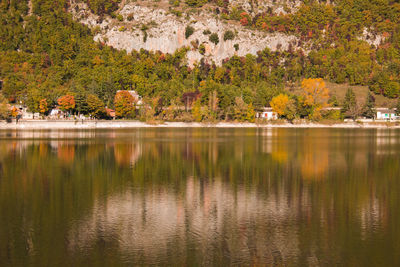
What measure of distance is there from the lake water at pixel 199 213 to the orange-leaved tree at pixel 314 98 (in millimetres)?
96798

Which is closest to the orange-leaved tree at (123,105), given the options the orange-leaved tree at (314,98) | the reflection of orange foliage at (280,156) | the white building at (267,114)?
the white building at (267,114)

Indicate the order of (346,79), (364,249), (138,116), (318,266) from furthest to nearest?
(346,79)
(138,116)
(364,249)
(318,266)

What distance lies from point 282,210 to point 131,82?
15359 centimetres

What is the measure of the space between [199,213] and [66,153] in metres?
31.9

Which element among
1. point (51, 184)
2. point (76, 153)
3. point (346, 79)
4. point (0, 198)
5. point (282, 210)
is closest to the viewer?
point (282, 210)

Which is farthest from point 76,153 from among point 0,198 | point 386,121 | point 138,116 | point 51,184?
point 386,121

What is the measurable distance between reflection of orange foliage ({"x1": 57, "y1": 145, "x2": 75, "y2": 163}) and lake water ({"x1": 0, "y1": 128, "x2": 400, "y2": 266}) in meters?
2.23

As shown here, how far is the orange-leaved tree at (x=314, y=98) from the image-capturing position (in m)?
139

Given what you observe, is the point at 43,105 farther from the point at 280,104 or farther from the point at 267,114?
the point at 280,104

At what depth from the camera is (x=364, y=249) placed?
18125 millimetres

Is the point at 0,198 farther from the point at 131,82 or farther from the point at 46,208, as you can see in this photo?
the point at 131,82

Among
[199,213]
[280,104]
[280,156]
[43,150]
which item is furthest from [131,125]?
[199,213]

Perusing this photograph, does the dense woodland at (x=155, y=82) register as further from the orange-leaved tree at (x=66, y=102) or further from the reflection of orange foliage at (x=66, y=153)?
the reflection of orange foliage at (x=66, y=153)

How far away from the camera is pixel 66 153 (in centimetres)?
5150
